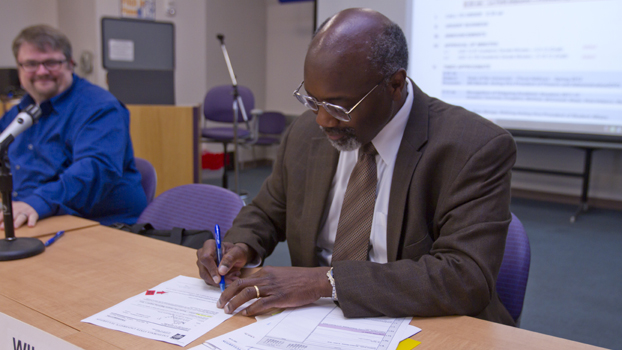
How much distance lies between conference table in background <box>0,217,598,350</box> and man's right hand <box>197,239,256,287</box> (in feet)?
0.22

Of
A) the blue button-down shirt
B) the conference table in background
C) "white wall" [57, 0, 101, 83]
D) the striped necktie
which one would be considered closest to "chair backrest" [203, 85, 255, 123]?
"white wall" [57, 0, 101, 83]

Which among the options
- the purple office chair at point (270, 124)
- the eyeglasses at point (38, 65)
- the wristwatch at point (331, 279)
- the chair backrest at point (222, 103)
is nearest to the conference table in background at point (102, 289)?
the wristwatch at point (331, 279)

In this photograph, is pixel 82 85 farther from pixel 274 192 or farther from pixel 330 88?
pixel 330 88

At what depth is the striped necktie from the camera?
119 cm

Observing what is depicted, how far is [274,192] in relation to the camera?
4.79ft

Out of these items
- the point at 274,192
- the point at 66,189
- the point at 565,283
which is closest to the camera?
the point at 274,192

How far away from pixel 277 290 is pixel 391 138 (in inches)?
19.6

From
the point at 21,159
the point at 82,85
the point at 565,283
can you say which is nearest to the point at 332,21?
the point at 82,85

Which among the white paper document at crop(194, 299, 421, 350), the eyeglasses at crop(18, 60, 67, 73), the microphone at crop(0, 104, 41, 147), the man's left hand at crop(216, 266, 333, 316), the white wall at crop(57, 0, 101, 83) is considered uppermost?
the white wall at crop(57, 0, 101, 83)

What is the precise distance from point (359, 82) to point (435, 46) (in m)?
2.63

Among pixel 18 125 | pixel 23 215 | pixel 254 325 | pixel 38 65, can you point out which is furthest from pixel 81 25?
pixel 254 325

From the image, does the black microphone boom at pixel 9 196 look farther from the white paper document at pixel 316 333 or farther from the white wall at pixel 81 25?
the white wall at pixel 81 25

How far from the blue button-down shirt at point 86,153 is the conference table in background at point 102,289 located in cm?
35

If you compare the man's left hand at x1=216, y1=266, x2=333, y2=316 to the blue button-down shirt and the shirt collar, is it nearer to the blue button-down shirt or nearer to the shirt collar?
the shirt collar
